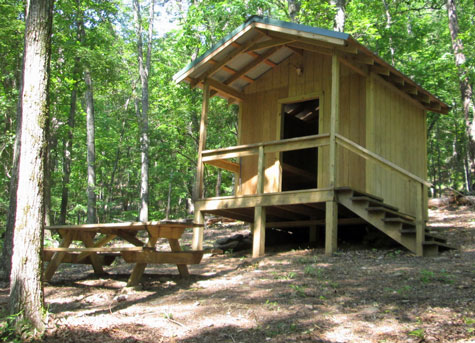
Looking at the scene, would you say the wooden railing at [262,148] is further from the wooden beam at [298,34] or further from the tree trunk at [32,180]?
the tree trunk at [32,180]

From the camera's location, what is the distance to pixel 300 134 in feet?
47.6

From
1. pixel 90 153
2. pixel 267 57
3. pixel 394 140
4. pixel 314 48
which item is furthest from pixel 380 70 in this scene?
pixel 90 153

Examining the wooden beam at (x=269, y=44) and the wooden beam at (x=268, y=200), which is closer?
the wooden beam at (x=268, y=200)

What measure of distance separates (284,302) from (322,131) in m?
5.66

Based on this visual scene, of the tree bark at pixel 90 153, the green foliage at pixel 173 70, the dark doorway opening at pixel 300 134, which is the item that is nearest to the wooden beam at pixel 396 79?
the dark doorway opening at pixel 300 134

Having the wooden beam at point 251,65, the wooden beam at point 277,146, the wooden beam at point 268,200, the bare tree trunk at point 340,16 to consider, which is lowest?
the wooden beam at point 268,200

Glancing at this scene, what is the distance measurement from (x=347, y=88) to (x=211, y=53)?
3.16 m

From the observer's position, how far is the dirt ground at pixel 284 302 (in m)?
4.56

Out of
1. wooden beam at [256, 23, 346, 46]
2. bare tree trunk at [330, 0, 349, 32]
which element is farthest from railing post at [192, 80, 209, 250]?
bare tree trunk at [330, 0, 349, 32]

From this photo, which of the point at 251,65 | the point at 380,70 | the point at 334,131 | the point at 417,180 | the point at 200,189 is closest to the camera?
the point at 417,180

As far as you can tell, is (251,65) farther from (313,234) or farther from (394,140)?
(313,234)

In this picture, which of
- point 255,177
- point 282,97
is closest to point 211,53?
point 282,97

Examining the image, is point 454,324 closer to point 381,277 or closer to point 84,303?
point 381,277

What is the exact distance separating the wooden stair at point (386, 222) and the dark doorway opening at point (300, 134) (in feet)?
13.4
